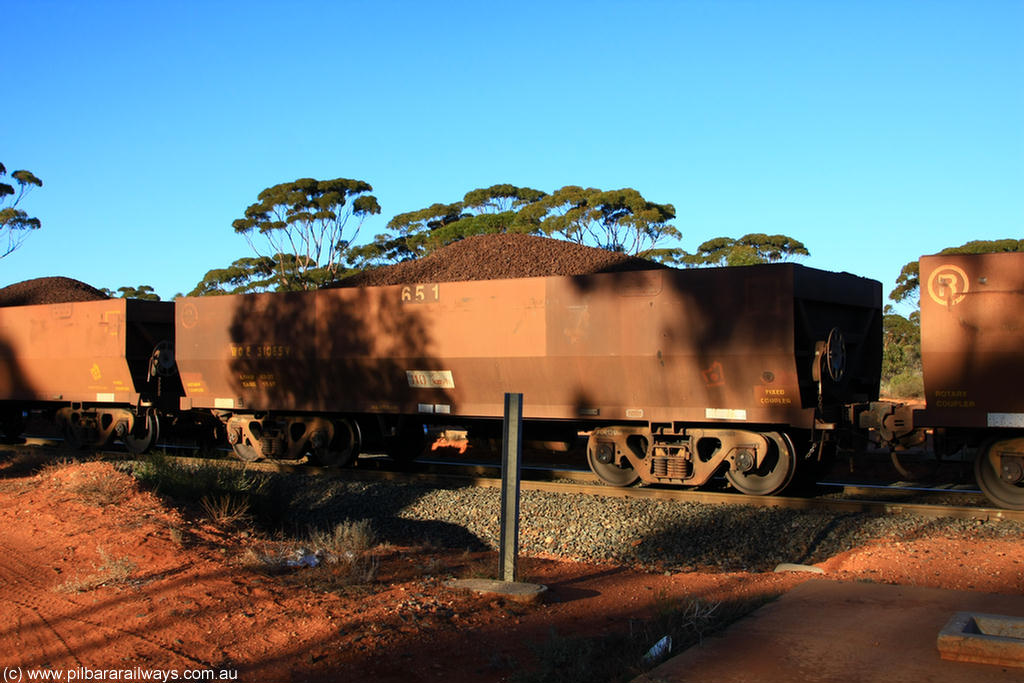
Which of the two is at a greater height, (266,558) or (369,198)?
(369,198)

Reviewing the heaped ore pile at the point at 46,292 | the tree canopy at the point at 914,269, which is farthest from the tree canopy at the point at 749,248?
the heaped ore pile at the point at 46,292

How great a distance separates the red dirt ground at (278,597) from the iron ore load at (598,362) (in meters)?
2.82

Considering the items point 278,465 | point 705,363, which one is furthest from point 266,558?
point 278,465

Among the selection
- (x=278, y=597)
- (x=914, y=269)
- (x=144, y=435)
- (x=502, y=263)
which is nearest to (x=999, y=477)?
(x=502, y=263)

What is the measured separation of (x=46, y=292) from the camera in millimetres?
21969

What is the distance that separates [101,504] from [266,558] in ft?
8.38

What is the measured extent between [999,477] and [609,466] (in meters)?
4.84

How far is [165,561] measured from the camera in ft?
22.8

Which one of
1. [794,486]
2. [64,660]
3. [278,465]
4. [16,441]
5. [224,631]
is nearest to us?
[64,660]

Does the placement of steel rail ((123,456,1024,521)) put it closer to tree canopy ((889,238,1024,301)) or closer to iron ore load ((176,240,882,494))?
iron ore load ((176,240,882,494))

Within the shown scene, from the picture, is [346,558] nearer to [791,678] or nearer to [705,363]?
[791,678]

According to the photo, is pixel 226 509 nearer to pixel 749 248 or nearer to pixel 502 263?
pixel 502 263

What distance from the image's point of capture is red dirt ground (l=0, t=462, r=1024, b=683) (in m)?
5.08

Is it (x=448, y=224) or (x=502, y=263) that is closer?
(x=502, y=263)
